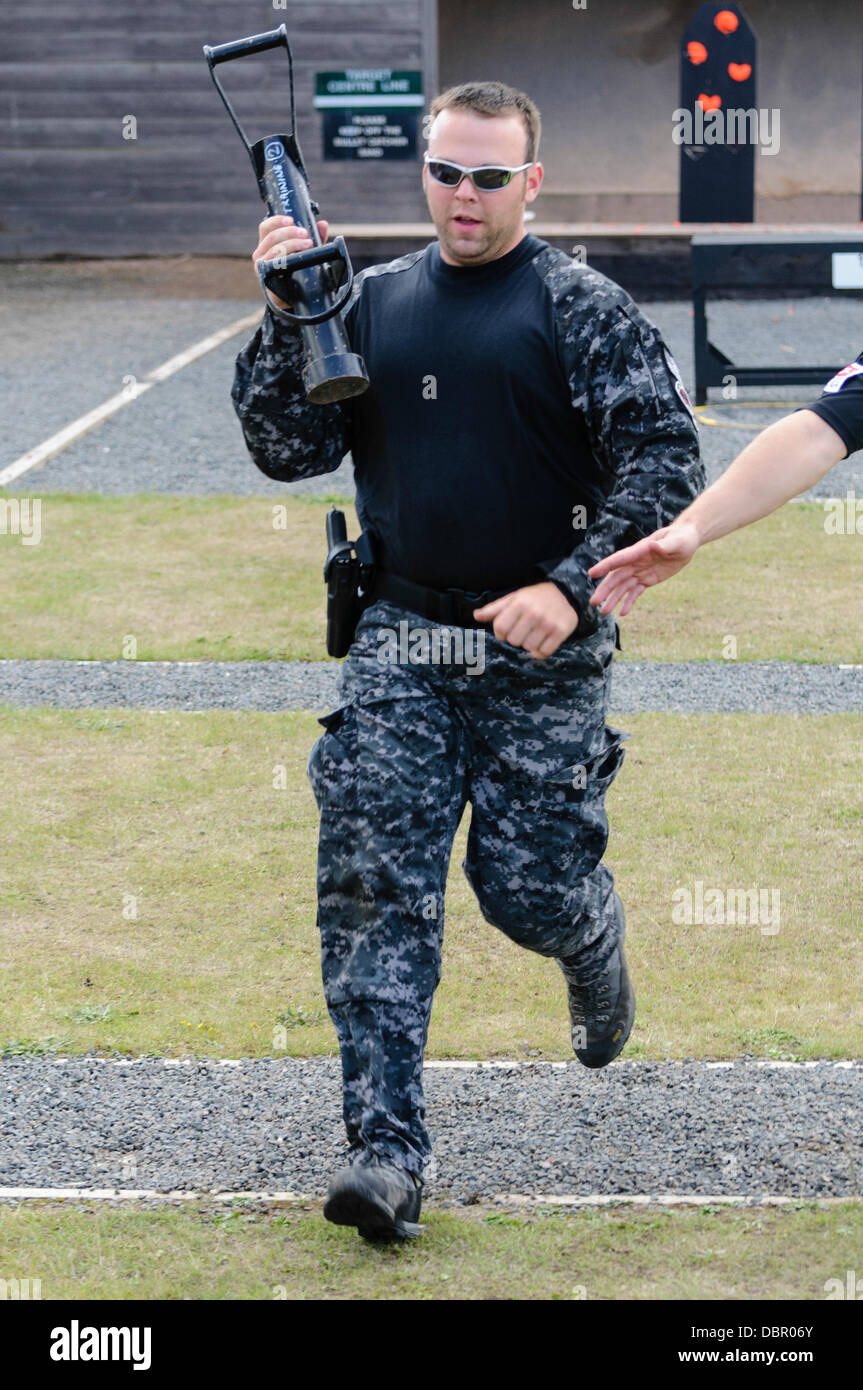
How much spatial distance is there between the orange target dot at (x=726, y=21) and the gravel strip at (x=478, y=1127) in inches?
564

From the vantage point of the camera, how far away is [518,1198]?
3387mm

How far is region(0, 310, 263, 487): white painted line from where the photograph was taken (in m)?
11.3

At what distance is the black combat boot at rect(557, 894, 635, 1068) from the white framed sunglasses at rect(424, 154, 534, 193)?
1485mm

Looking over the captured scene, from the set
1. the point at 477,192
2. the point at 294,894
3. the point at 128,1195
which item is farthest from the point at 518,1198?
the point at 477,192

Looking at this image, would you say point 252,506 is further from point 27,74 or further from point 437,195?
point 27,74

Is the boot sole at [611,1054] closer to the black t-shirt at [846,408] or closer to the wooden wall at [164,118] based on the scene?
the black t-shirt at [846,408]

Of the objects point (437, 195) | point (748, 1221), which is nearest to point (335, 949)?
point (748, 1221)

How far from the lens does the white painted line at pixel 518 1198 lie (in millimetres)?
3348
